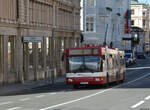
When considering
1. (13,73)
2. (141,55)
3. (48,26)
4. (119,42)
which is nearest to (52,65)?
(48,26)

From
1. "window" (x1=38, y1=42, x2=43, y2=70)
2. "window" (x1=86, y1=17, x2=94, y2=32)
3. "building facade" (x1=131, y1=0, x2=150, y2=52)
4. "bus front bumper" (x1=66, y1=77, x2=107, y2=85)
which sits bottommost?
"bus front bumper" (x1=66, y1=77, x2=107, y2=85)

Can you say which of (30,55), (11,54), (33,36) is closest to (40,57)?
(30,55)

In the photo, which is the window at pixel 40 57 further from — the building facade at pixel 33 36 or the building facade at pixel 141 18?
the building facade at pixel 141 18

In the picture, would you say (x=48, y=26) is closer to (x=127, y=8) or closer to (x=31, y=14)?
(x=31, y=14)

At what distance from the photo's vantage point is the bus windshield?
28.6 metres

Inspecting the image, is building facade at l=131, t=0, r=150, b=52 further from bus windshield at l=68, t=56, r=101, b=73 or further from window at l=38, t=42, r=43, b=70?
bus windshield at l=68, t=56, r=101, b=73

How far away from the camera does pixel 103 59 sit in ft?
95.1

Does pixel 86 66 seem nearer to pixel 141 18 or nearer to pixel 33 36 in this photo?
pixel 33 36

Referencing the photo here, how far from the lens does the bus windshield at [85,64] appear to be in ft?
93.9

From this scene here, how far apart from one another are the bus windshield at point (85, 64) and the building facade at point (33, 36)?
7.38m

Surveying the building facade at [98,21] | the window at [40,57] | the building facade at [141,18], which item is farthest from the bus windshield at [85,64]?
the building facade at [141,18]

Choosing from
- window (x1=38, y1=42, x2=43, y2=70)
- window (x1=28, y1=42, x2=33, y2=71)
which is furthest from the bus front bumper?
window (x1=38, y1=42, x2=43, y2=70)

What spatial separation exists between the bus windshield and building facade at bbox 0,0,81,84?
7377 millimetres

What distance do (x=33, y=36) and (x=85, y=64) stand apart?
32.1 ft
